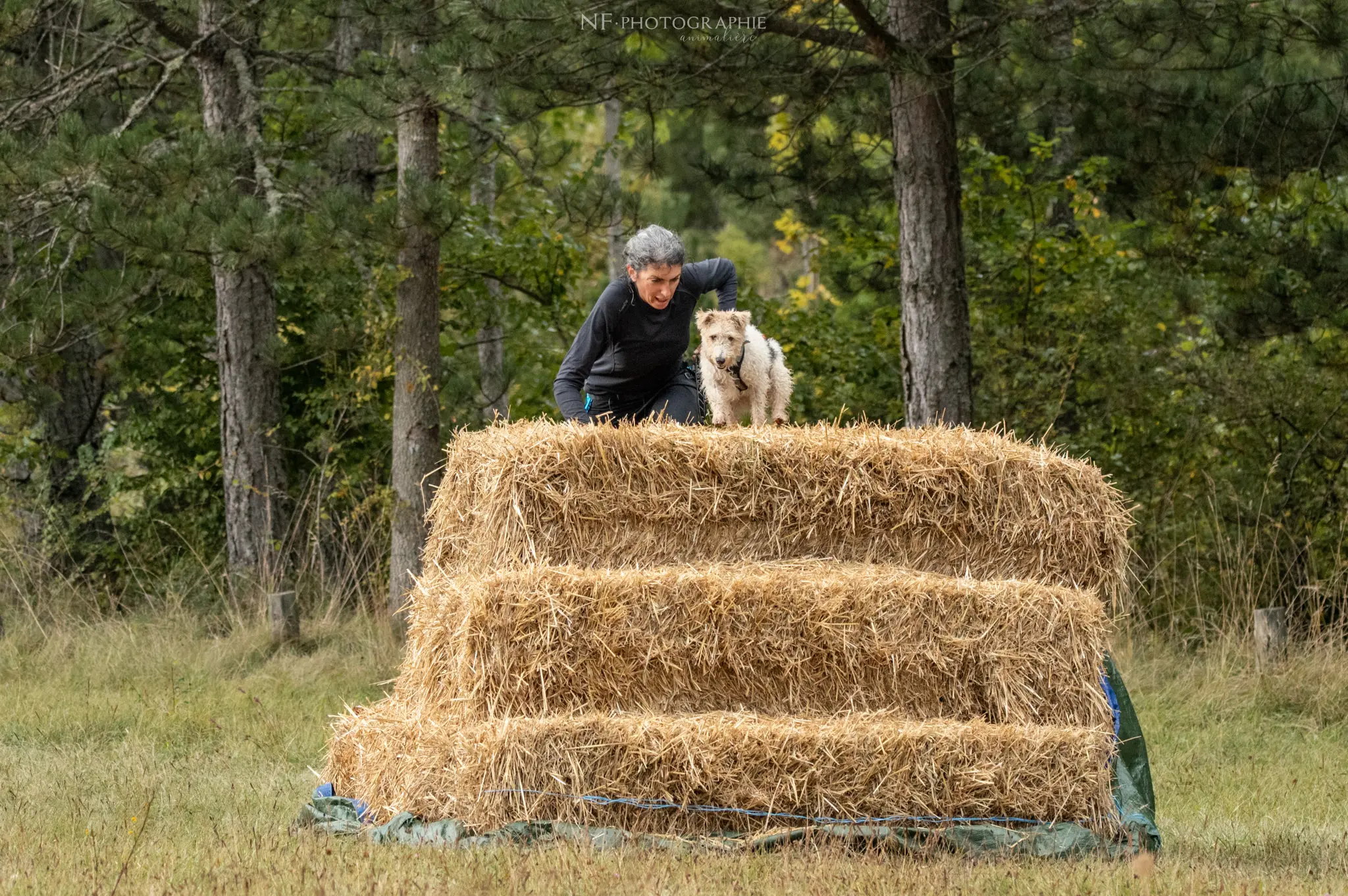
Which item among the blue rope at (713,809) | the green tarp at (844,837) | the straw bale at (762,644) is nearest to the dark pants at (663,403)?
the straw bale at (762,644)

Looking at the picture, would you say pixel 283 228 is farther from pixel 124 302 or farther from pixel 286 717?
pixel 286 717

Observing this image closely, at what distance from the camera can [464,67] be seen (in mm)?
9539

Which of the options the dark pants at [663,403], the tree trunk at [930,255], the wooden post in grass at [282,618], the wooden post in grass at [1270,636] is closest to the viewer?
the dark pants at [663,403]

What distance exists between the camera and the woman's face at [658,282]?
20.4ft

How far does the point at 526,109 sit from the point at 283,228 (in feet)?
6.39

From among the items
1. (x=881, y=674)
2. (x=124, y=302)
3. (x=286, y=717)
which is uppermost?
(x=124, y=302)

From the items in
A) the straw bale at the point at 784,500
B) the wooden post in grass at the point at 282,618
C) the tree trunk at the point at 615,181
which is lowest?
the wooden post in grass at the point at 282,618

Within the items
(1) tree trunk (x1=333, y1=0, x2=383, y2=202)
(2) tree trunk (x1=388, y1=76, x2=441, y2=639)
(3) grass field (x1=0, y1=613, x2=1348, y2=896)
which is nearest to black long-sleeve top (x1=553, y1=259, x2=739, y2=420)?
(3) grass field (x1=0, y1=613, x2=1348, y2=896)

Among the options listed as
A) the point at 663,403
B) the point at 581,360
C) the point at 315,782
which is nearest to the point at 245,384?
the point at 315,782

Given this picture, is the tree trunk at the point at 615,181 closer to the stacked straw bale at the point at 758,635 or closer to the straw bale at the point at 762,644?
the stacked straw bale at the point at 758,635

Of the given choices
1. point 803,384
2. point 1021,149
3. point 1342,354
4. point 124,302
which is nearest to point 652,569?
point 124,302

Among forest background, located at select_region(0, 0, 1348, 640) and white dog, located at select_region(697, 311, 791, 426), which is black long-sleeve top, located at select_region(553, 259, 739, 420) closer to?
white dog, located at select_region(697, 311, 791, 426)

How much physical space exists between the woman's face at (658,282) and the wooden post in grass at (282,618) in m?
5.24

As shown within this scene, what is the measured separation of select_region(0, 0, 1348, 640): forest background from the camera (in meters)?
9.82
